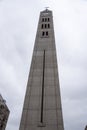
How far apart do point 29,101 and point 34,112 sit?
258 cm

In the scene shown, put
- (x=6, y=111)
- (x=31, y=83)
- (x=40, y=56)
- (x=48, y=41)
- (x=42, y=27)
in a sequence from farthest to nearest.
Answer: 1. (x=6, y=111)
2. (x=42, y=27)
3. (x=48, y=41)
4. (x=40, y=56)
5. (x=31, y=83)

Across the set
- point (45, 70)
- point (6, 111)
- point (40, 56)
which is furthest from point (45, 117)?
point (6, 111)

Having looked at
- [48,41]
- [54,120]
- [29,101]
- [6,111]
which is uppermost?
[48,41]

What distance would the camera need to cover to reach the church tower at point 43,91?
32.6m

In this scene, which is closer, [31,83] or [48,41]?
[31,83]

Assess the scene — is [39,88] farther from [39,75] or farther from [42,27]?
[42,27]

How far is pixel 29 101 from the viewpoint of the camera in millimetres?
35562

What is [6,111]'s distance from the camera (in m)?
63.9

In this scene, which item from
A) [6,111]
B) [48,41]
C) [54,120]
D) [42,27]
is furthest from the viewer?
[6,111]

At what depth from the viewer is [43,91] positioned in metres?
36.7

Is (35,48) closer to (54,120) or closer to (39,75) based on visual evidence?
(39,75)

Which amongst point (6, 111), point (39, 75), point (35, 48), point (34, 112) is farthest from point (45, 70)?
point (6, 111)

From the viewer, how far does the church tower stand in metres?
32.6

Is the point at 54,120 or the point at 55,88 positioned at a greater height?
the point at 55,88
